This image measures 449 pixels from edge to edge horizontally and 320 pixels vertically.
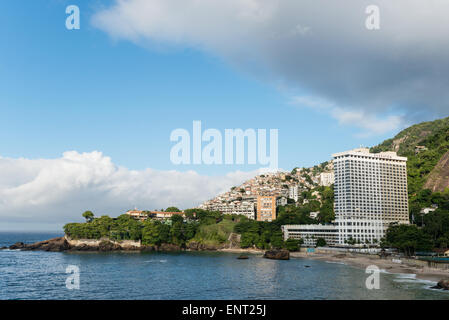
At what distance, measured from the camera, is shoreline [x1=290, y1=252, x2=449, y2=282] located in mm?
63159

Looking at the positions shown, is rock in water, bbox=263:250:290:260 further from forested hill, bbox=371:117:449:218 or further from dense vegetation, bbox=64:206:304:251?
forested hill, bbox=371:117:449:218

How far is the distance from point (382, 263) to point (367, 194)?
165 ft

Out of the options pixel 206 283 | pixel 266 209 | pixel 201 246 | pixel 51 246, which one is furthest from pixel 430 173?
pixel 51 246

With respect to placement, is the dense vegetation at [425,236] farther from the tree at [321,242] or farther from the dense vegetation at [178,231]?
the dense vegetation at [178,231]

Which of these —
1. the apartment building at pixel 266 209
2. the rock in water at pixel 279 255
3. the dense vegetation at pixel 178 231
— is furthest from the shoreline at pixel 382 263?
the apartment building at pixel 266 209

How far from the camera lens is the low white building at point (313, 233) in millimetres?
119688

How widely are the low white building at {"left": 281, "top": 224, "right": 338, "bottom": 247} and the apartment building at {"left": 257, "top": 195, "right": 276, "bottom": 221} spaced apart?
34.9 meters

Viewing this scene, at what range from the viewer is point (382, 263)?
79.8 m

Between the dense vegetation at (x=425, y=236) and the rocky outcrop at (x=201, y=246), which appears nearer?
the dense vegetation at (x=425, y=236)

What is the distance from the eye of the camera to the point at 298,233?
126 m

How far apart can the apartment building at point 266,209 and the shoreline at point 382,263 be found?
173 feet

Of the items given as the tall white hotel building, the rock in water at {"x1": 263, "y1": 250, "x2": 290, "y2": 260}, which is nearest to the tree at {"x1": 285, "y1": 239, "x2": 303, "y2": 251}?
the tall white hotel building
